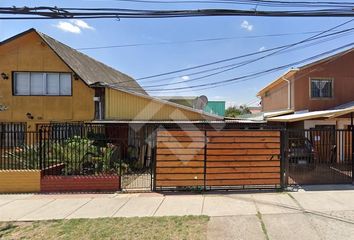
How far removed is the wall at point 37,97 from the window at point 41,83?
9.7 inches

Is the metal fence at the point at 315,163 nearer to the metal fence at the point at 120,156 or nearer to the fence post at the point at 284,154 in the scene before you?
the metal fence at the point at 120,156

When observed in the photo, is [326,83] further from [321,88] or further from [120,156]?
[120,156]

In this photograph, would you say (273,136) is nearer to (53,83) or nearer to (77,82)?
(77,82)

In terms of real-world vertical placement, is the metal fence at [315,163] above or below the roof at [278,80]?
below

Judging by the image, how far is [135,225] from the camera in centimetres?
664

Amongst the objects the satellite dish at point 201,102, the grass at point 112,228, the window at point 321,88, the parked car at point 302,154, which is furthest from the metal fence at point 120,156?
the satellite dish at point 201,102

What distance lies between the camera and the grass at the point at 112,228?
19.8 ft

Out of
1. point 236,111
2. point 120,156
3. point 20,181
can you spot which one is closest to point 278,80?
point 120,156

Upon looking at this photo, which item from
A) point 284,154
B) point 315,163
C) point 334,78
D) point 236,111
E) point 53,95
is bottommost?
point 315,163

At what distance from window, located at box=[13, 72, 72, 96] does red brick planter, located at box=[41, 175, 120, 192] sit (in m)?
7.35

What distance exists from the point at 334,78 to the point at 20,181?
16542 mm

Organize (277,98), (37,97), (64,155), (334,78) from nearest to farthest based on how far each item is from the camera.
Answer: (64,155) < (37,97) < (334,78) < (277,98)

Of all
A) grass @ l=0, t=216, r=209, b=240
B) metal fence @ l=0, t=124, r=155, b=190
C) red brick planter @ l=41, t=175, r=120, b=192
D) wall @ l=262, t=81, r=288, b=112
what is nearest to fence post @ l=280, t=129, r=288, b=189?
grass @ l=0, t=216, r=209, b=240

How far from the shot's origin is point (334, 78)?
1761 centimetres
